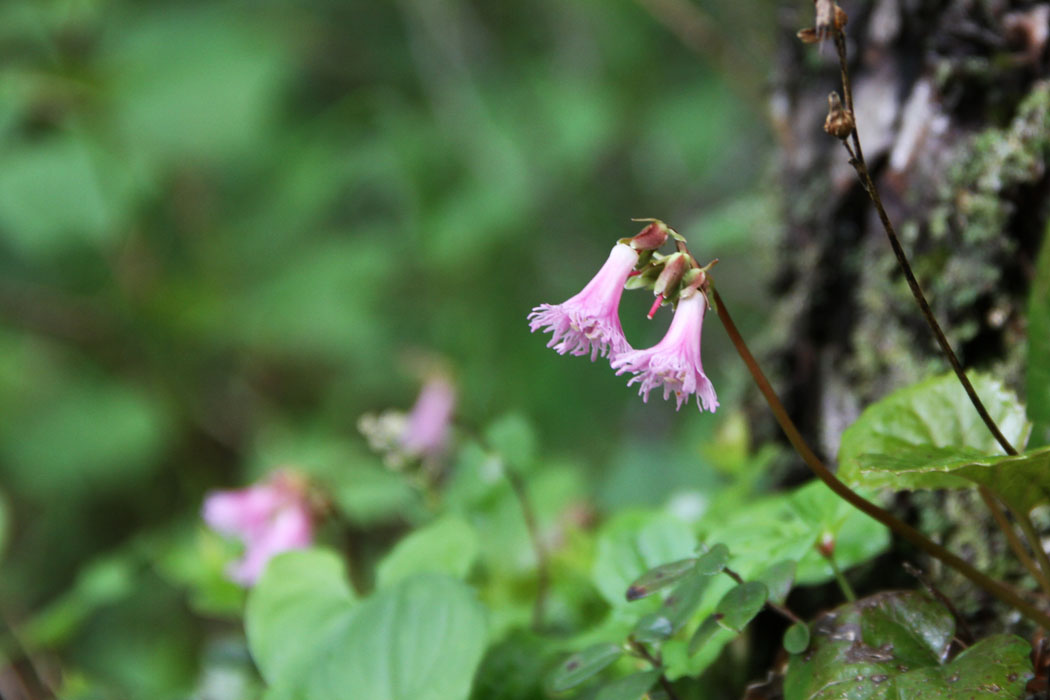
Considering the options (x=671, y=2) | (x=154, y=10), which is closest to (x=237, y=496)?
(x=671, y=2)

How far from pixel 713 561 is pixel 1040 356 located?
381 millimetres

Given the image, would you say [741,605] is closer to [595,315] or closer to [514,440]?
[595,315]

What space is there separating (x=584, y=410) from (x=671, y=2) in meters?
1.77

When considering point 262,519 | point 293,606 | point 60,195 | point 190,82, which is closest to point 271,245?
point 190,82

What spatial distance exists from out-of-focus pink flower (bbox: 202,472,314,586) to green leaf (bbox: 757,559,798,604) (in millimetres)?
780

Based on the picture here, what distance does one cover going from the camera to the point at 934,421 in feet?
2.34

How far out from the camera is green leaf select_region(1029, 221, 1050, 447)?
0.74 m

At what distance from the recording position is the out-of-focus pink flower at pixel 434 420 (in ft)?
5.55

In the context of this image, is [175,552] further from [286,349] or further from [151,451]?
[286,349]

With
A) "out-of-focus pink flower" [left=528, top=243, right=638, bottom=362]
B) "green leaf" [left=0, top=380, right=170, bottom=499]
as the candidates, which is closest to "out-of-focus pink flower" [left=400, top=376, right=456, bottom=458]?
"out-of-focus pink flower" [left=528, top=243, right=638, bottom=362]

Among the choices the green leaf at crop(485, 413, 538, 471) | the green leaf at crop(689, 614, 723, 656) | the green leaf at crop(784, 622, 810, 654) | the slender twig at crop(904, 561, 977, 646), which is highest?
the green leaf at crop(485, 413, 538, 471)

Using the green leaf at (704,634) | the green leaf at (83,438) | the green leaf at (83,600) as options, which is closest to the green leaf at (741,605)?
the green leaf at (704,634)

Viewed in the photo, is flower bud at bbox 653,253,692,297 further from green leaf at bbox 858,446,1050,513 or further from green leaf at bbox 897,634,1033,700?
green leaf at bbox 897,634,1033,700

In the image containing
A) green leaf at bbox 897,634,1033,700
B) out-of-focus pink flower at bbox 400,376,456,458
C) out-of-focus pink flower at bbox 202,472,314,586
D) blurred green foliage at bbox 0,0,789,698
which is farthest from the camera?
blurred green foliage at bbox 0,0,789,698
